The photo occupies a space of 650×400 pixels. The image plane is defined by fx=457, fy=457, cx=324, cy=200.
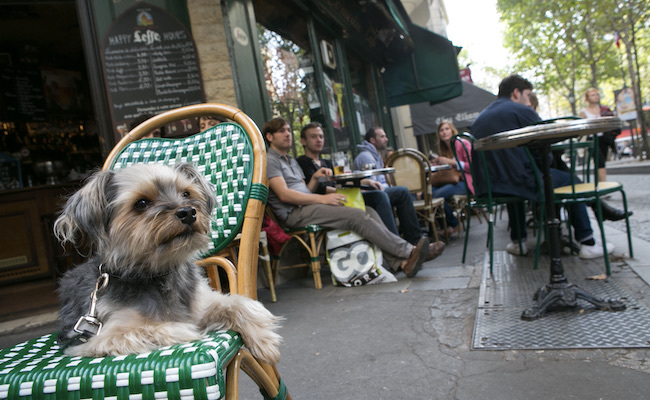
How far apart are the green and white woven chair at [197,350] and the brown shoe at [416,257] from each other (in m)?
2.47

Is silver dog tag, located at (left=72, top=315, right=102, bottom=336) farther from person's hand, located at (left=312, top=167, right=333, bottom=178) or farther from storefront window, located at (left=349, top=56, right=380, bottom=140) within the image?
storefront window, located at (left=349, top=56, right=380, bottom=140)

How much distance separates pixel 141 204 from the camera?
139 cm

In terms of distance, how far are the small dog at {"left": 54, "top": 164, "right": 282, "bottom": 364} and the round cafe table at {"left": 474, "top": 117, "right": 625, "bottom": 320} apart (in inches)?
86.4

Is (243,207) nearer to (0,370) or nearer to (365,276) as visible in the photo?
(0,370)

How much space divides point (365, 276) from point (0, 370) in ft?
11.1

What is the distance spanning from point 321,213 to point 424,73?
317 inches

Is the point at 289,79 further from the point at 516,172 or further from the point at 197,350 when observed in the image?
the point at 197,350

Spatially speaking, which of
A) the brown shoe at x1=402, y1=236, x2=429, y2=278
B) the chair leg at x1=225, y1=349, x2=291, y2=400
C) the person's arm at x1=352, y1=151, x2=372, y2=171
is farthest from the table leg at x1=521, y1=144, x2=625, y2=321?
the person's arm at x1=352, y1=151, x2=372, y2=171

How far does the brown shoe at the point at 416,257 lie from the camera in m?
4.27

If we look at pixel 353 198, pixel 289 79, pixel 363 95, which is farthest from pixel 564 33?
pixel 353 198

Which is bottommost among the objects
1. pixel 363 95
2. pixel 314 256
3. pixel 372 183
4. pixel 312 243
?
pixel 314 256

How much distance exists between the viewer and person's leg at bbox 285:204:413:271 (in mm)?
4293

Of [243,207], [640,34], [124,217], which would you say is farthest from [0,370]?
[640,34]

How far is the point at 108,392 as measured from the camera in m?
1.01
